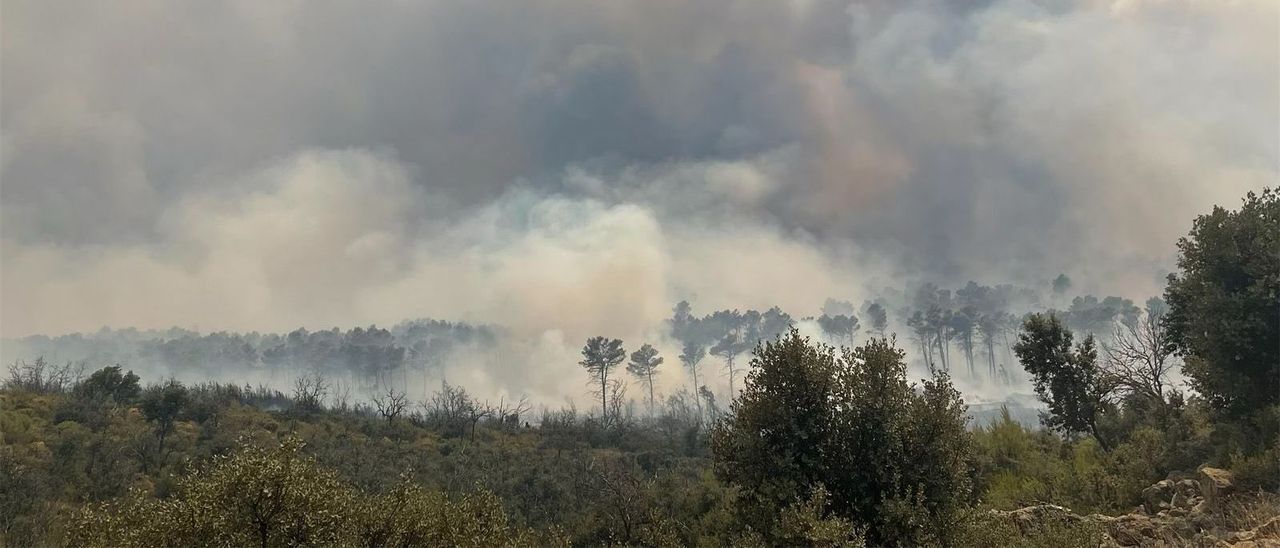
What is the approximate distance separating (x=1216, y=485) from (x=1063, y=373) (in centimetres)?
3000

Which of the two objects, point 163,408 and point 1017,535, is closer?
point 1017,535

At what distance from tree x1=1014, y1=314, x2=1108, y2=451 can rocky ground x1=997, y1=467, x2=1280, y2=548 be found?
23939 millimetres

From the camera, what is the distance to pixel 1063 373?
5166cm

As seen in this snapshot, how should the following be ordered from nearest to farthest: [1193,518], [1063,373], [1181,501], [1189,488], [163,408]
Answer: [1193,518] < [1181,501] < [1189,488] < [1063,373] < [163,408]

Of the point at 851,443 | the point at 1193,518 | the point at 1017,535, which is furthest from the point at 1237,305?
the point at 851,443

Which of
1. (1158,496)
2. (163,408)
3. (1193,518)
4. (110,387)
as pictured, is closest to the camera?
(1193,518)

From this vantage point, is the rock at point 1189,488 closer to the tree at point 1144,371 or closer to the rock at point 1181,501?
the rock at point 1181,501

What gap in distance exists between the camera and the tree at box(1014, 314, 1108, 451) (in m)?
50.3

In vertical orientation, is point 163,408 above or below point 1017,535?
above

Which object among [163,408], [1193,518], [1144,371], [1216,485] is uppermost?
[163,408]

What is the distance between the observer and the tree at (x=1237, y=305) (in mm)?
28219

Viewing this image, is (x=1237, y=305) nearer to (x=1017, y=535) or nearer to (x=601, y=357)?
(x=1017, y=535)

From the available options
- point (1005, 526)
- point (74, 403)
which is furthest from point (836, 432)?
point (74, 403)

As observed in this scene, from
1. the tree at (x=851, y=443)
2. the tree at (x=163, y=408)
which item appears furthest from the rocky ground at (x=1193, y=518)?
the tree at (x=163, y=408)
